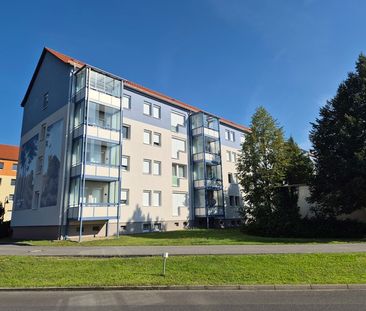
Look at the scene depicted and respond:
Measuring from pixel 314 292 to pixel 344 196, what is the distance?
50.1 ft

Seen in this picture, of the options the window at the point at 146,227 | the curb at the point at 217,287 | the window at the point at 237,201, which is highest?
the window at the point at 237,201

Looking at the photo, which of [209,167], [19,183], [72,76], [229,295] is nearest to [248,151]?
[209,167]

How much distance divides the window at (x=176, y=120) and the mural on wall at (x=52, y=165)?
11.7 metres

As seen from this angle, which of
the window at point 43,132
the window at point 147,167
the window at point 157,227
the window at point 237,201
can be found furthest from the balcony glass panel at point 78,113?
the window at point 237,201

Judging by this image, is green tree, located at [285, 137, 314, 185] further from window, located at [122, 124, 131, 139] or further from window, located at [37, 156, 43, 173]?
window, located at [37, 156, 43, 173]

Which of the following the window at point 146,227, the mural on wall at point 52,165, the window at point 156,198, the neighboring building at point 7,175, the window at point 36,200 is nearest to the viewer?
the mural on wall at point 52,165

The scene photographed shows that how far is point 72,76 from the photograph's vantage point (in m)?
26.3

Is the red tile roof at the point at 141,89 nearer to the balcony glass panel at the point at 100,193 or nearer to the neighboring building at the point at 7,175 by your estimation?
the balcony glass panel at the point at 100,193

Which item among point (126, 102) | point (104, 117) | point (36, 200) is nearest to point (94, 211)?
point (36, 200)

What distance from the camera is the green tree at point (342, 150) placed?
22178mm

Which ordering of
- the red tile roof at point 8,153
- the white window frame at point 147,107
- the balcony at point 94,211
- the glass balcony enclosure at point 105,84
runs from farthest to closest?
the red tile roof at point 8,153
the white window frame at point 147,107
the glass balcony enclosure at point 105,84
the balcony at point 94,211

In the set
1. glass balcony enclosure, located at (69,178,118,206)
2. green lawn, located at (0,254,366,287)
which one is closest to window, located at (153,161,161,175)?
glass balcony enclosure, located at (69,178,118,206)

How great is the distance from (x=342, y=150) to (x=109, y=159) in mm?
16863

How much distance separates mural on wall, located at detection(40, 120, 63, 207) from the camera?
24.9 m
